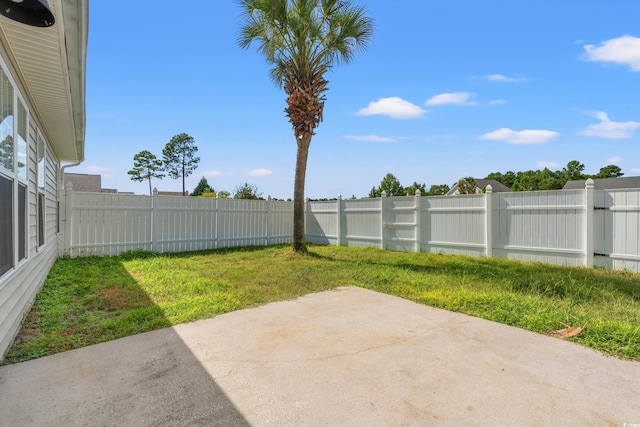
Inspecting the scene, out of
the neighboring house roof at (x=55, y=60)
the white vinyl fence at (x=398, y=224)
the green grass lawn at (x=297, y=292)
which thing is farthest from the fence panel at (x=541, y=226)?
the neighboring house roof at (x=55, y=60)

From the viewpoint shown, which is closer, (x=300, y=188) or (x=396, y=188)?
(x=300, y=188)

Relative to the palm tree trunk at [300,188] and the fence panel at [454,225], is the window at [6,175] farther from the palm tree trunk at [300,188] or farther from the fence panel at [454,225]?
the fence panel at [454,225]

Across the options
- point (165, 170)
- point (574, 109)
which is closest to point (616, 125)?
point (574, 109)

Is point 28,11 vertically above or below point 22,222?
above

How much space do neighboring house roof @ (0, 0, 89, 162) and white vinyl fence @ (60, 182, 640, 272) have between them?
379 cm

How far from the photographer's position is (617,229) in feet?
20.2

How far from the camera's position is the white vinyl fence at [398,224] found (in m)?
6.39

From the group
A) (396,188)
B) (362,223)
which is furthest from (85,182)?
(396,188)

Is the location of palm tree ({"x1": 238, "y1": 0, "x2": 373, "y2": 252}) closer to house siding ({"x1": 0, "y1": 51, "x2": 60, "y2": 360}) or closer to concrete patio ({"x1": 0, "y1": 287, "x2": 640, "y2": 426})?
house siding ({"x1": 0, "y1": 51, "x2": 60, "y2": 360})

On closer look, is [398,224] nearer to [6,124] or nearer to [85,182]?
[6,124]

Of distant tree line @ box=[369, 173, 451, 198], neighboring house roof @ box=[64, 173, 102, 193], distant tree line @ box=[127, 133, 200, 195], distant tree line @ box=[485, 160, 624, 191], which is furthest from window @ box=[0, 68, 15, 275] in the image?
distant tree line @ box=[485, 160, 624, 191]

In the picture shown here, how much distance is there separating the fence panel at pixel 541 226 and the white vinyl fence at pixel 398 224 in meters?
0.02

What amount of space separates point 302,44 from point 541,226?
741cm

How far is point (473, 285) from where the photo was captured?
197 inches
